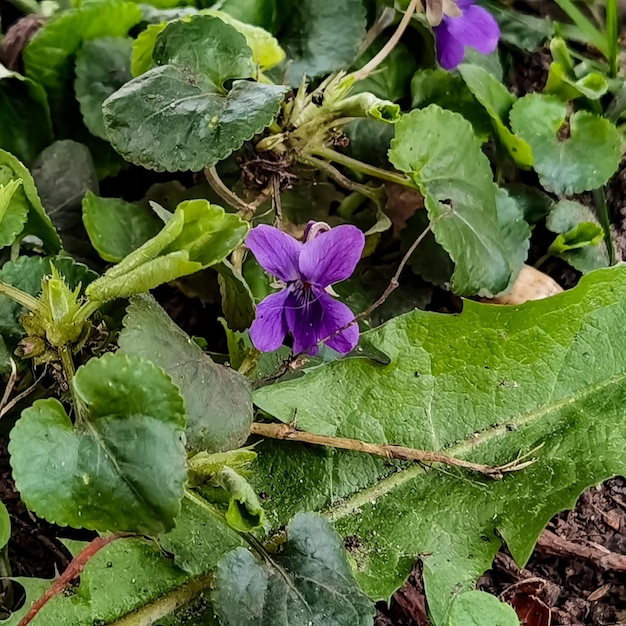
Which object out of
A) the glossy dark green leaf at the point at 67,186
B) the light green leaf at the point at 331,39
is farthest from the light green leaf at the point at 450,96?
the glossy dark green leaf at the point at 67,186

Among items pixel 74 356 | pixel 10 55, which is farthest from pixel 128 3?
pixel 74 356

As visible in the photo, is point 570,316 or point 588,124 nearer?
point 570,316

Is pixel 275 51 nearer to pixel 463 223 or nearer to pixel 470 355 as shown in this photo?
pixel 463 223

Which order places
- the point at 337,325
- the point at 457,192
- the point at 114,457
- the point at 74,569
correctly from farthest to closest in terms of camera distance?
the point at 457,192
the point at 337,325
the point at 74,569
the point at 114,457

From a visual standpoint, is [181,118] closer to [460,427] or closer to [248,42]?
[248,42]

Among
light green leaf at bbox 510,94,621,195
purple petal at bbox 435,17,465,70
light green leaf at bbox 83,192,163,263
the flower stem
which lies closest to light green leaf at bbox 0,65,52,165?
light green leaf at bbox 83,192,163,263

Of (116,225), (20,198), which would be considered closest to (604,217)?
(116,225)

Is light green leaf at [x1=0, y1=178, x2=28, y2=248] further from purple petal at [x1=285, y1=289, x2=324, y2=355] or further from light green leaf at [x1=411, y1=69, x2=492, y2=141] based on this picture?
light green leaf at [x1=411, y1=69, x2=492, y2=141]
